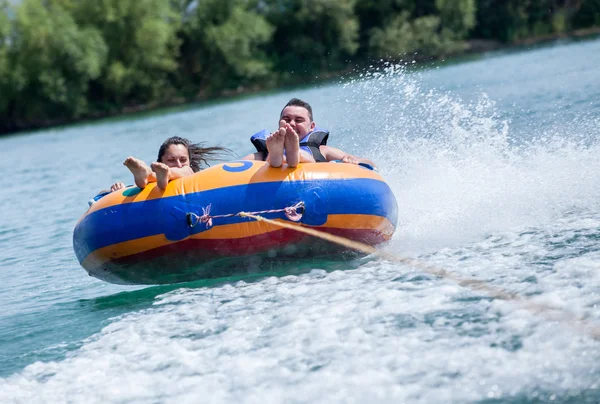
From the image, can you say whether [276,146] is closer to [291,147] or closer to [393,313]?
[291,147]

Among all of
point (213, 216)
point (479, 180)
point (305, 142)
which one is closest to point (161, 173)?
point (213, 216)

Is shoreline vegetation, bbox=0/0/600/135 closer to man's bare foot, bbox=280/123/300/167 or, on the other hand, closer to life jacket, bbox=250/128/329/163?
life jacket, bbox=250/128/329/163

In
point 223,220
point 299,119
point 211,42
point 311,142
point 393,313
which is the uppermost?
point 211,42

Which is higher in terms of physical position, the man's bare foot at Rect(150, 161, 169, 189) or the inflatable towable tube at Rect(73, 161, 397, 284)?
the man's bare foot at Rect(150, 161, 169, 189)

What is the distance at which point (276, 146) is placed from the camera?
452 cm

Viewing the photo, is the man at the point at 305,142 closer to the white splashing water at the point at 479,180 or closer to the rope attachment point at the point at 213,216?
the rope attachment point at the point at 213,216

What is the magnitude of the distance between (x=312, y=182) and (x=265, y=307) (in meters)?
0.90

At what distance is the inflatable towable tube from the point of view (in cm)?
448

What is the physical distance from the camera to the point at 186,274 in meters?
4.69

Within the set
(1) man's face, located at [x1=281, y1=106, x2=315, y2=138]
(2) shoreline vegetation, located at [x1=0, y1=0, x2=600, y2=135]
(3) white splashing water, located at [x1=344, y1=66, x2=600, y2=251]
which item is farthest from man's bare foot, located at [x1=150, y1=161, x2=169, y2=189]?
(2) shoreline vegetation, located at [x1=0, y1=0, x2=600, y2=135]

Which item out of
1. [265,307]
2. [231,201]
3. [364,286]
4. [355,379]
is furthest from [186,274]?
[355,379]

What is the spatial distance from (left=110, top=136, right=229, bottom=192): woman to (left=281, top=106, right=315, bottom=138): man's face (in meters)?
0.60

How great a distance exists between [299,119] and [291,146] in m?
0.96

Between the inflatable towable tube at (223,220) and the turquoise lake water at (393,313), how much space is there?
154mm
